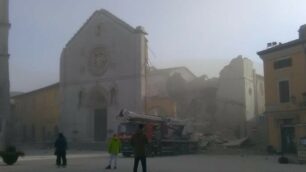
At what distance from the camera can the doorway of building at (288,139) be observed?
3172 centimetres

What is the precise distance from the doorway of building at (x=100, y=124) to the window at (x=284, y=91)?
19721mm

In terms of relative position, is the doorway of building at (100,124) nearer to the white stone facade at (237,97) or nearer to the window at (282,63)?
the white stone facade at (237,97)

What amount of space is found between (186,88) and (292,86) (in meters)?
21.5

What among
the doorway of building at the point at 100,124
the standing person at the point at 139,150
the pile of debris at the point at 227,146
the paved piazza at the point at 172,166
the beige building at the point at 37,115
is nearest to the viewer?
the standing person at the point at 139,150

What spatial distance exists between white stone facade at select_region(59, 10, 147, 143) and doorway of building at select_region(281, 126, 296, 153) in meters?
14.3

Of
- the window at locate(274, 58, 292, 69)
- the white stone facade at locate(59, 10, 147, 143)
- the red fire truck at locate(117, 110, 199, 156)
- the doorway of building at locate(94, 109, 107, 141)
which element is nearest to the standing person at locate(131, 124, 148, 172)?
the red fire truck at locate(117, 110, 199, 156)

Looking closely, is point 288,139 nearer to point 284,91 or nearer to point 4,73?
point 284,91

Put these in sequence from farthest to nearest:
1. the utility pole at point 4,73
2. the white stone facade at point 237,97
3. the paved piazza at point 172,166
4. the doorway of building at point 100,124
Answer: the white stone facade at point 237,97
the doorway of building at point 100,124
the utility pole at point 4,73
the paved piazza at point 172,166

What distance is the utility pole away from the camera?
123ft

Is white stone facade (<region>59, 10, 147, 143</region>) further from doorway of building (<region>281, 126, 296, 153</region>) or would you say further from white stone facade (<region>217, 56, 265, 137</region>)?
doorway of building (<region>281, 126, 296, 153</region>)

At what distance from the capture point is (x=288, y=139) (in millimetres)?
32094

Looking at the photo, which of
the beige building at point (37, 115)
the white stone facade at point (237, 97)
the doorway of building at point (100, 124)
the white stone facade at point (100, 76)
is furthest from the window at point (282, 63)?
the beige building at point (37, 115)

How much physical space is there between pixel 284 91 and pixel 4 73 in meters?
23.0

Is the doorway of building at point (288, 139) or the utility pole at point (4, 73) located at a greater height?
the utility pole at point (4, 73)
